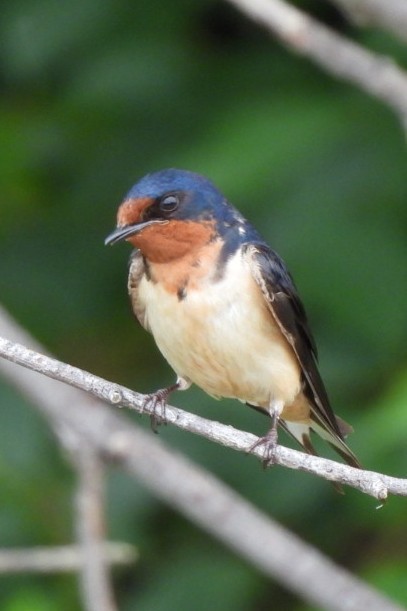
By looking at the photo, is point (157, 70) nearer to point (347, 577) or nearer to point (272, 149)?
point (272, 149)

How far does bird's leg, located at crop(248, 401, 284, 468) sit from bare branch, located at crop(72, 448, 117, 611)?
1.40ft

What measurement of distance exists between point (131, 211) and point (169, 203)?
0.16 m

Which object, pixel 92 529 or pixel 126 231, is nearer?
pixel 126 231

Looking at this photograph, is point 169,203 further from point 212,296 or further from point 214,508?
point 214,508

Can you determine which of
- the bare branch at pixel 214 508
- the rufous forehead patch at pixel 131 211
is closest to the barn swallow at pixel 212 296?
the rufous forehead patch at pixel 131 211

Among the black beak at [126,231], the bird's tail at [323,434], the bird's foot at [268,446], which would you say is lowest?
the bird's tail at [323,434]

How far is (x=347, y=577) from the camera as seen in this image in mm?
3812

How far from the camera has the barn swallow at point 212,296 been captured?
3.56 m

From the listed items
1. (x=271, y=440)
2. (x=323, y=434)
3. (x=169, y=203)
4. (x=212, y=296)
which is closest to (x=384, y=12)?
(x=169, y=203)

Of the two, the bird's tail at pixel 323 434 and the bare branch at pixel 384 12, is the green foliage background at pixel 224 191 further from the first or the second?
the bare branch at pixel 384 12

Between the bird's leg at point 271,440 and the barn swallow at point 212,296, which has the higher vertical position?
the barn swallow at point 212,296

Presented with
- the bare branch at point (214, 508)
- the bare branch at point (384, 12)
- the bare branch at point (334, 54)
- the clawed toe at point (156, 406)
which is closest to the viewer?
the clawed toe at point (156, 406)

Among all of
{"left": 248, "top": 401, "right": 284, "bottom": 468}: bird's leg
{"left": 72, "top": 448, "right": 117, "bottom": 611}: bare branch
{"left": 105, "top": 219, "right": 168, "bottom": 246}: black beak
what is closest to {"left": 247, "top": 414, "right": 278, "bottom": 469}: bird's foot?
{"left": 248, "top": 401, "right": 284, "bottom": 468}: bird's leg

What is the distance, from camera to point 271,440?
140 inches
